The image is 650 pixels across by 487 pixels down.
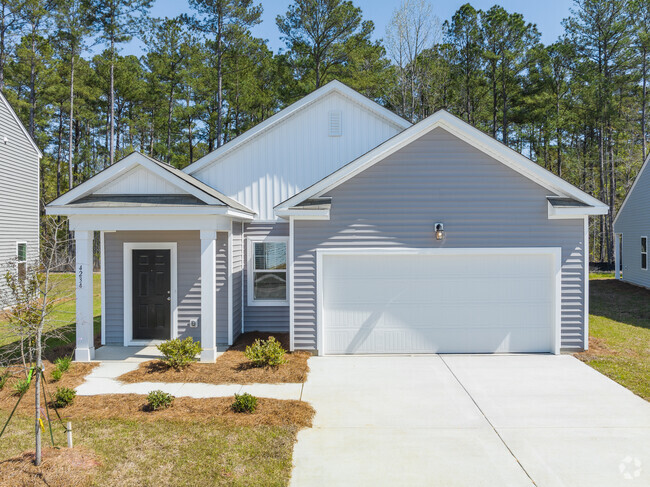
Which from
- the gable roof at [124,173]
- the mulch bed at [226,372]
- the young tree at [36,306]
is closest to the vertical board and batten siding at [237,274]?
the mulch bed at [226,372]

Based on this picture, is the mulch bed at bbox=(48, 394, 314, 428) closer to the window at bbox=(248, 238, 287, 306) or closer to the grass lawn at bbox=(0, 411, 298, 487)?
the grass lawn at bbox=(0, 411, 298, 487)

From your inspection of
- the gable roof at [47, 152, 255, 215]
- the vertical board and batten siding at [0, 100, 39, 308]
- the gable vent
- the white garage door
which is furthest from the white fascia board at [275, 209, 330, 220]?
the vertical board and batten siding at [0, 100, 39, 308]

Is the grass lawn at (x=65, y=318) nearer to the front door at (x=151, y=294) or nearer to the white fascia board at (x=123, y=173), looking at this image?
the front door at (x=151, y=294)

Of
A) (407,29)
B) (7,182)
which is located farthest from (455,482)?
(407,29)

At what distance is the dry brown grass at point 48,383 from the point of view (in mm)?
6523

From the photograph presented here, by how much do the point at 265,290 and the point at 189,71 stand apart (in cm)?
2352

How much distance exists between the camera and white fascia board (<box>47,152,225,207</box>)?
28.2 feet

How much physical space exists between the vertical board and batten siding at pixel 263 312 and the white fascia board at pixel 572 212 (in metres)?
5.99

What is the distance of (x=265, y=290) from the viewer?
11227mm

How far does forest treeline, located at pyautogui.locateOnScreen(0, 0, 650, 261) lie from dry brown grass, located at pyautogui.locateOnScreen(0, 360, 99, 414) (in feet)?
69.1

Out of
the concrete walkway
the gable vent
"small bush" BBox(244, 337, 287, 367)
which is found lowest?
the concrete walkway

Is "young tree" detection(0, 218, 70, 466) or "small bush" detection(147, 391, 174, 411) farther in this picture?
"small bush" detection(147, 391, 174, 411)

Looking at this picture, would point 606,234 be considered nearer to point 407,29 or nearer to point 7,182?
point 407,29

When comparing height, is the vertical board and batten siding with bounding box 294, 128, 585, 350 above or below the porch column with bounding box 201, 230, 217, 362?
above
